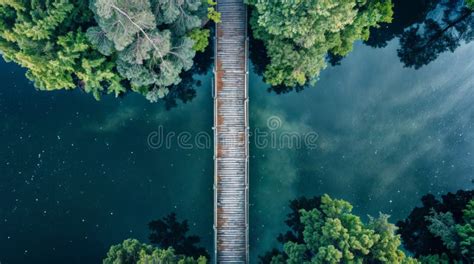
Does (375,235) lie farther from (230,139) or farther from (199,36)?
(199,36)

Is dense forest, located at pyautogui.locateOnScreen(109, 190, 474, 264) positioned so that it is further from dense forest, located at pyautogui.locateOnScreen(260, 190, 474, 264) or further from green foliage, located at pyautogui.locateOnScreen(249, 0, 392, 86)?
green foliage, located at pyautogui.locateOnScreen(249, 0, 392, 86)

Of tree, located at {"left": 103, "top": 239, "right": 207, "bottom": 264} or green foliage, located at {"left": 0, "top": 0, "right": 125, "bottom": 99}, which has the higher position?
green foliage, located at {"left": 0, "top": 0, "right": 125, "bottom": 99}

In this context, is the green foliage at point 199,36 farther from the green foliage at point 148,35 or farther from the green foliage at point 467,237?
the green foliage at point 467,237

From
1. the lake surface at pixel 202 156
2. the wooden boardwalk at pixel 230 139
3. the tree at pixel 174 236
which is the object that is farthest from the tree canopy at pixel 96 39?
the tree at pixel 174 236

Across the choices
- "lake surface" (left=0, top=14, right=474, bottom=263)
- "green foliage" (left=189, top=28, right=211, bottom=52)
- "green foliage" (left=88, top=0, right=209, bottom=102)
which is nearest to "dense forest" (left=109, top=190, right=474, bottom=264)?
"lake surface" (left=0, top=14, right=474, bottom=263)

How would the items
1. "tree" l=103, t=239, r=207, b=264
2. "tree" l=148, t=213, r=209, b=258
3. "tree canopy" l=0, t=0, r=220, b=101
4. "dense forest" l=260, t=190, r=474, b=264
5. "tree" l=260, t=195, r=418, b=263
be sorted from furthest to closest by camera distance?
"tree" l=148, t=213, r=209, b=258 < "tree" l=103, t=239, r=207, b=264 < "dense forest" l=260, t=190, r=474, b=264 < "tree" l=260, t=195, r=418, b=263 < "tree canopy" l=0, t=0, r=220, b=101

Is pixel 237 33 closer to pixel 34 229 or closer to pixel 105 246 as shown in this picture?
pixel 105 246
